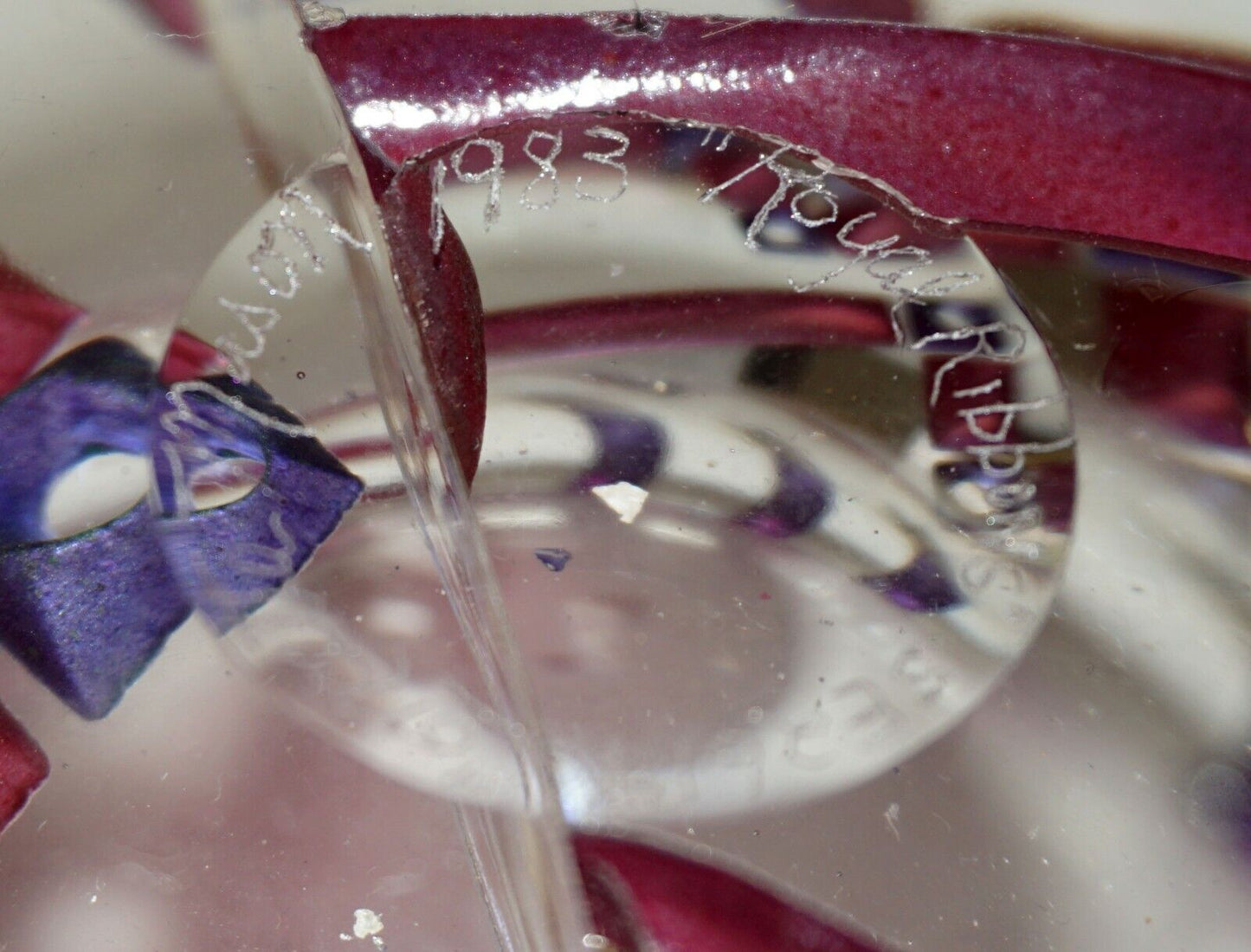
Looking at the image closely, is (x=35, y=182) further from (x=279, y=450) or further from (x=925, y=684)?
(x=925, y=684)

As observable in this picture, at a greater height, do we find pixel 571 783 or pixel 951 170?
pixel 951 170

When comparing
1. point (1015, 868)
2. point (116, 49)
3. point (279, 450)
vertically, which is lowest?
point (1015, 868)

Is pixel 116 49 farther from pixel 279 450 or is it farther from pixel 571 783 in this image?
pixel 571 783

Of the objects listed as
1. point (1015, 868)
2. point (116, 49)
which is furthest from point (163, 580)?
point (1015, 868)

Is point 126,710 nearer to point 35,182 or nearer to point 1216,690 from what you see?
point 35,182

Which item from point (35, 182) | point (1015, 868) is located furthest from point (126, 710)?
point (1015, 868)

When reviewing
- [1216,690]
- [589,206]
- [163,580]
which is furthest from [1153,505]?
[163,580]

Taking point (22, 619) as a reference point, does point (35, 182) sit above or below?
above

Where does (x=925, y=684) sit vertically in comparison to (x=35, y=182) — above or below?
below
